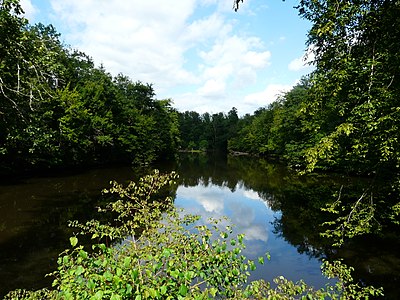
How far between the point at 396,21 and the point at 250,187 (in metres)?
23.2

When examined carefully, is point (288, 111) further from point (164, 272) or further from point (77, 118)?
point (164, 272)

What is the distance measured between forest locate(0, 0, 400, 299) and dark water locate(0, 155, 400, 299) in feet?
4.54

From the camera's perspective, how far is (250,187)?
2898cm

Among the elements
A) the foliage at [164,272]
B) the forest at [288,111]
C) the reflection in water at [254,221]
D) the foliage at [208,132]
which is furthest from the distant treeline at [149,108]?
the foliage at [208,132]

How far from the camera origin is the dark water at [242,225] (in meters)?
10.2

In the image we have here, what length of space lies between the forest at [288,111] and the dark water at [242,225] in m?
1.38

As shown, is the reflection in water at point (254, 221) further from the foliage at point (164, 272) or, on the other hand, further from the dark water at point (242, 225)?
the foliage at point (164, 272)

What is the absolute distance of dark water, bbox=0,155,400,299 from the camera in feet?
33.4

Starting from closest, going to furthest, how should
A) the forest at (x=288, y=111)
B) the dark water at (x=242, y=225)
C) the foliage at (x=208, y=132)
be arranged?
the forest at (x=288, y=111) → the dark water at (x=242, y=225) → the foliage at (x=208, y=132)

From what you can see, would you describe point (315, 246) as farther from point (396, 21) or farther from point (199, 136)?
point (199, 136)

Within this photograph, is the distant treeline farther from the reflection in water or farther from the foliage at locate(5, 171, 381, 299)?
the foliage at locate(5, 171, 381, 299)

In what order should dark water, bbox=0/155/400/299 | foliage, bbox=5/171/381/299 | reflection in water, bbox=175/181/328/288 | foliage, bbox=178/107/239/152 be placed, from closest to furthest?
foliage, bbox=5/171/381/299
dark water, bbox=0/155/400/299
reflection in water, bbox=175/181/328/288
foliage, bbox=178/107/239/152

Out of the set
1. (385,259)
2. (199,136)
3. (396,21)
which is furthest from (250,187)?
(199,136)

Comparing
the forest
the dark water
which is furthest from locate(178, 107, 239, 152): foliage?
the dark water
